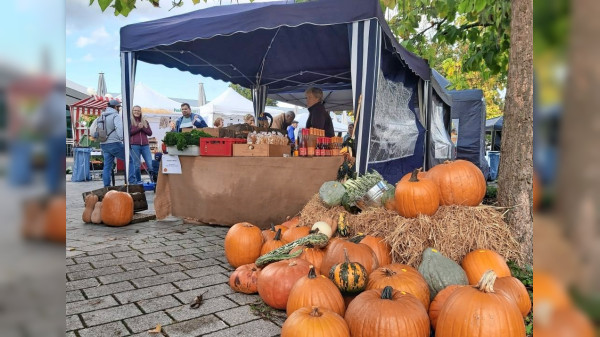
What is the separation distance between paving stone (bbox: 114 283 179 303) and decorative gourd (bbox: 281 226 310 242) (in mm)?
1012

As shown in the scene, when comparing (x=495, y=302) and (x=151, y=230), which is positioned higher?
(x=495, y=302)

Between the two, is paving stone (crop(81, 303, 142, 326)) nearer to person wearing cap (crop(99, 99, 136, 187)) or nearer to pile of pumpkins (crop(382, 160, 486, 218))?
pile of pumpkins (crop(382, 160, 486, 218))

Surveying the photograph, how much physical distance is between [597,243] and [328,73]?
28.9 ft

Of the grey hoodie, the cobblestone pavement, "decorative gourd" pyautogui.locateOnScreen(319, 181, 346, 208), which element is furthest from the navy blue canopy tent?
the cobblestone pavement

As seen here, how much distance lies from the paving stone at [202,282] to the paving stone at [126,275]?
1.25 feet

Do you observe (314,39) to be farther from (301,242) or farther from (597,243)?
(597,243)

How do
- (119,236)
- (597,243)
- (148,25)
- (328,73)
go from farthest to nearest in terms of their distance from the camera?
1. (328,73)
2. (148,25)
3. (119,236)
4. (597,243)

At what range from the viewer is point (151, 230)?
496 cm

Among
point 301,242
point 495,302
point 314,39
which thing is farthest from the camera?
point 314,39

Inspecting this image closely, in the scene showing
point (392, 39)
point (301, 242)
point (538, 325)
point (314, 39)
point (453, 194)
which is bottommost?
point (301, 242)

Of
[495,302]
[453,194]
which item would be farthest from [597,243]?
[453,194]

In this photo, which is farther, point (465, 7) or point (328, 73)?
point (328, 73)

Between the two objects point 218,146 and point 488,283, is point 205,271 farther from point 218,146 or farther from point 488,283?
point 488,283

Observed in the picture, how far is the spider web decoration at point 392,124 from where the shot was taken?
A: 5191 millimetres
